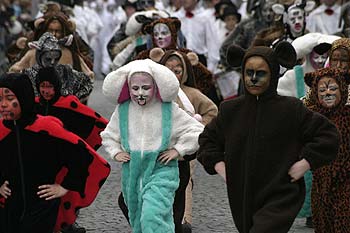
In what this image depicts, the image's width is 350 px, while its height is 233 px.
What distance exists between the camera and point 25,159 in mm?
7578

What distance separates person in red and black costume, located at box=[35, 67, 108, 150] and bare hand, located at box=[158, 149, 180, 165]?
1.18m

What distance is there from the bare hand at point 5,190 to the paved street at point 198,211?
7.72ft

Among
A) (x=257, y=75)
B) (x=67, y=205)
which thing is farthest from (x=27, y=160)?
(x=257, y=75)

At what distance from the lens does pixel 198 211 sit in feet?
35.4

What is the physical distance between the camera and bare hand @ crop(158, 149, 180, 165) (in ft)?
27.6

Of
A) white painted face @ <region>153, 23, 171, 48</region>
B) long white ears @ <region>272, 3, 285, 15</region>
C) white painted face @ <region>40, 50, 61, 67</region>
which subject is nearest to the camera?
white painted face @ <region>40, 50, 61, 67</region>

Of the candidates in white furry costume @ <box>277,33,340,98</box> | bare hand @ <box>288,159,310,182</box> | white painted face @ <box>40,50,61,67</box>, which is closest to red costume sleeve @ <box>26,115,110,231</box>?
bare hand @ <box>288,159,310,182</box>

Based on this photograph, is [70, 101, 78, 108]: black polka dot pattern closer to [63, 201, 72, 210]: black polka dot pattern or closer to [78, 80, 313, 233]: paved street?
[78, 80, 313, 233]: paved street

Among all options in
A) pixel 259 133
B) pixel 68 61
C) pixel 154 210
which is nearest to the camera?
pixel 259 133

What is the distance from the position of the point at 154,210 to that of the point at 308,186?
1.71m

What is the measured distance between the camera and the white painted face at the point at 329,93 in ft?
29.0

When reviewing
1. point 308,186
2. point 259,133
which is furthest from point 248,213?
point 308,186

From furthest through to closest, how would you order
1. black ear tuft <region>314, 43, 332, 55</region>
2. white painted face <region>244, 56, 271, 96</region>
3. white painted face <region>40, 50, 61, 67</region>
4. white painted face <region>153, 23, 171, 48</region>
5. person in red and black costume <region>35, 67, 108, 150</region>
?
white painted face <region>153, 23, 171, 48</region>
black ear tuft <region>314, 43, 332, 55</region>
white painted face <region>40, 50, 61, 67</region>
person in red and black costume <region>35, 67, 108, 150</region>
white painted face <region>244, 56, 271, 96</region>

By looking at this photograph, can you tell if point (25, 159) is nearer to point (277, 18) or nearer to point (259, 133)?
point (259, 133)
